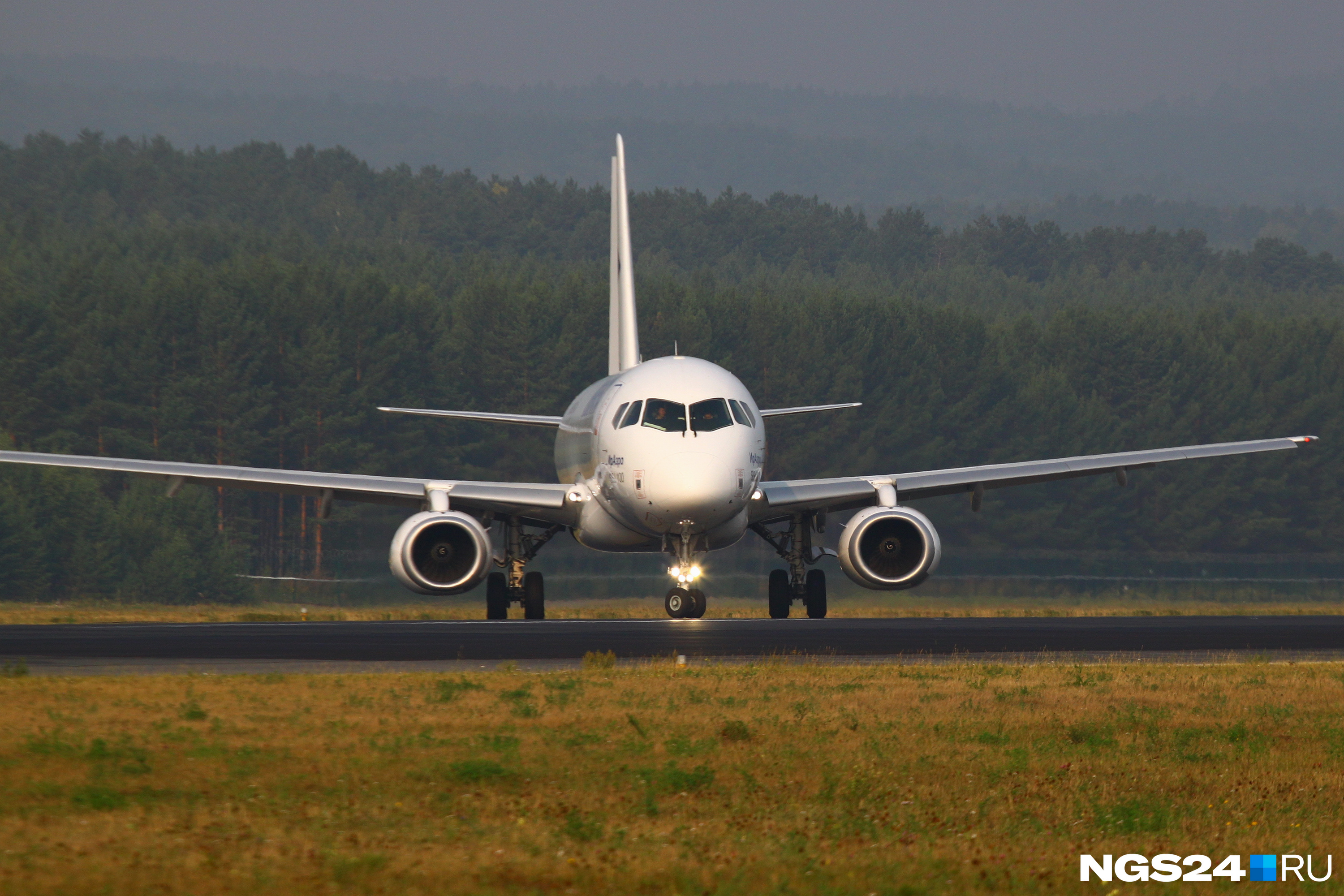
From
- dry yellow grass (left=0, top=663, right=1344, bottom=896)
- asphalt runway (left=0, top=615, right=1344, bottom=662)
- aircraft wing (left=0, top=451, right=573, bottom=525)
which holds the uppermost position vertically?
aircraft wing (left=0, top=451, right=573, bottom=525)

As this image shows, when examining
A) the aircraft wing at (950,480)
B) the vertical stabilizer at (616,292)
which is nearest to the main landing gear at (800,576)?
the aircraft wing at (950,480)

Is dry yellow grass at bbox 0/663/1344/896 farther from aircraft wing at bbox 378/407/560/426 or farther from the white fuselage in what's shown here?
aircraft wing at bbox 378/407/560/426

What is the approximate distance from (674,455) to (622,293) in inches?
505

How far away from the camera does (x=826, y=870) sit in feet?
29.9

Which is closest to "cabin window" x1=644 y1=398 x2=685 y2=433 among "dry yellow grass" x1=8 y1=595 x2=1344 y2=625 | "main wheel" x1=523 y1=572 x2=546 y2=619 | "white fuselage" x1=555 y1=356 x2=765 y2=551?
"white fuselage" x1=555 y1=356 x2=765 y2=551

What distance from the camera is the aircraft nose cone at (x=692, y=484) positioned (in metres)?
29.9

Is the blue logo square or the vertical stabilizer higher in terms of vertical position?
the vertical stabilizer

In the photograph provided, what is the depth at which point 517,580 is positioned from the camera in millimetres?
34531

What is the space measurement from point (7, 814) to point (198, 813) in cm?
98

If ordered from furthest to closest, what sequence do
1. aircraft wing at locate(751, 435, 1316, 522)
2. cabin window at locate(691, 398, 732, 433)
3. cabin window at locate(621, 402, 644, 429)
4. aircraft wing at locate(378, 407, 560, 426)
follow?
aircraft wing at locate(751, 435, 1316, 522), aircraft wing at locate(378, 407, 560, 426), cabin window at locate(621, 402, 644, 429), cabin window at locate(691, 398, 732, 433)

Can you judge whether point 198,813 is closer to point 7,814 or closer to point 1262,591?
point 7,814

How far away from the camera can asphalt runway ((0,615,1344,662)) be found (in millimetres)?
22469

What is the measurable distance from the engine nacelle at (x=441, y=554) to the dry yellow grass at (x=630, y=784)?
44.1 ft

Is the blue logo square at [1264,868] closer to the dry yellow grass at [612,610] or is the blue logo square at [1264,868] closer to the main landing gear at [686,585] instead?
the main landing gear at [686,585]
